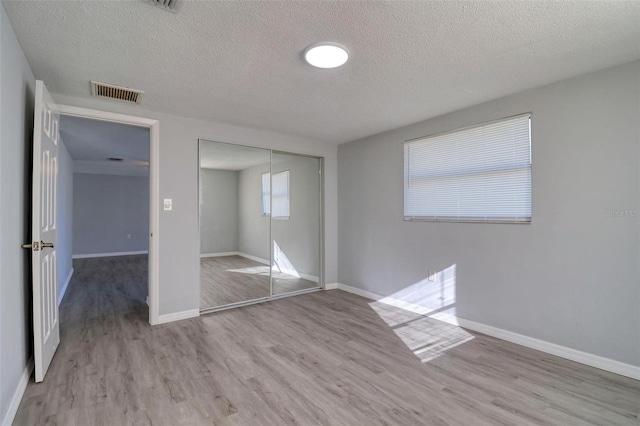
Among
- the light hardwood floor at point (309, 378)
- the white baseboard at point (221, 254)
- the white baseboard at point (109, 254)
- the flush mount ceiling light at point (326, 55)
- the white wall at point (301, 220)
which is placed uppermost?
the flush mount ceiling light at point (326, 55)

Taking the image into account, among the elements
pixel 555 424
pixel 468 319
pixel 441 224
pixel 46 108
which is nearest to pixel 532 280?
pixel 468 319

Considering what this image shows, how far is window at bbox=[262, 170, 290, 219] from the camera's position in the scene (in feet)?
14.8

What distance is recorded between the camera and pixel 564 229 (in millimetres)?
2684

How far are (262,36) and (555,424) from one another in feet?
9.90

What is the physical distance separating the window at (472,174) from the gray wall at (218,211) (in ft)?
7.85

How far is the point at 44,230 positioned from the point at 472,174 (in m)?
3.98

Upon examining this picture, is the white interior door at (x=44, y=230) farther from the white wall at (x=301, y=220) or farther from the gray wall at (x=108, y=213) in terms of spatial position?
the gray wall at (x=108, y=213)

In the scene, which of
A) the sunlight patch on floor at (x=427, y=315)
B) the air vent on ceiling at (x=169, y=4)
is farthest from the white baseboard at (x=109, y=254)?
the air vent on ceiling at (x=169, y=4)

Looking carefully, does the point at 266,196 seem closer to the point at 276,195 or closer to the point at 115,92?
the point at 276,195

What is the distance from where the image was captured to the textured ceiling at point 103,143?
13.6ft

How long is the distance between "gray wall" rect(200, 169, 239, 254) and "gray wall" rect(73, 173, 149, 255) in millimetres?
6504

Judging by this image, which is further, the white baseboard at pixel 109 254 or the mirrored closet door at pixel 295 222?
the white baseboard at pixel 109 254

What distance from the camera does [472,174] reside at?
338cm

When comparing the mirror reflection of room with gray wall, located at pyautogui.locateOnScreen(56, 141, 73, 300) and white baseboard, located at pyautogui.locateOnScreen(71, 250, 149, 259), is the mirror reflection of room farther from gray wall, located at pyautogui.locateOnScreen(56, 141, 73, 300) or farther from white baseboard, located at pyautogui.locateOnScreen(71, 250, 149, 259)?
white baseboard, located at pyautogui.locateOnScreen(71, 250, 149, 259)
